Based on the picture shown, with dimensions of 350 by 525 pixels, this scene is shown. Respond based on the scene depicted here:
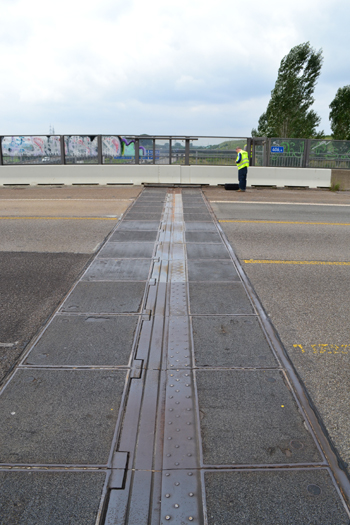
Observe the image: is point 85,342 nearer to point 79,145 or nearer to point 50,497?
point 50,497

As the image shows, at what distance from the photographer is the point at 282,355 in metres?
4.07

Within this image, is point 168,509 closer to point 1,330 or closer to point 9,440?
point 9,440

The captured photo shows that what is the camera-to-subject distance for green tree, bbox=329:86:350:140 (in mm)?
47438

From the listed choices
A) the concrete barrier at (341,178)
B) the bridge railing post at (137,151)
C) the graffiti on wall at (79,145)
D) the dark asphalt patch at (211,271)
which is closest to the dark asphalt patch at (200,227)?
the dark asphalt patch at (211,271)

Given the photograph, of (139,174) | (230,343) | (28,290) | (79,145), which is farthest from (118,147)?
(230,343)

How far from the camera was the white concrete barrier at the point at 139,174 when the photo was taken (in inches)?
783

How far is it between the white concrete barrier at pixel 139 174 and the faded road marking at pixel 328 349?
1623cm

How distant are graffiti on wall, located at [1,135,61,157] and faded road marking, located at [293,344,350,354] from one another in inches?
717

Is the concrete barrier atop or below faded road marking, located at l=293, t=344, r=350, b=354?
atop

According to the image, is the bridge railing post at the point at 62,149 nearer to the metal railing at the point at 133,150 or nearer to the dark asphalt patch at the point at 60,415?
the metal railing at the point at 133,150

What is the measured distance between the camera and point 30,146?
20109 millimetres

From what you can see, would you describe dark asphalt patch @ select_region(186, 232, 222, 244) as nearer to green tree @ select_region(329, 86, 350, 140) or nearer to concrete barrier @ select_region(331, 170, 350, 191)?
concrete barrier @ select_region(331, 170, 350, 191)

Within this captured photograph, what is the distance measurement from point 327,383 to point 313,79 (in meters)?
54.6

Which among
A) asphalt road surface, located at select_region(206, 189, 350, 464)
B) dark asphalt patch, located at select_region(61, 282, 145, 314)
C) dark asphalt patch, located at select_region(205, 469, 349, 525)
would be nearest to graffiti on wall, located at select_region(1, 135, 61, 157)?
asphalt road surface, located at select_region(206, 189, 350, 464)
